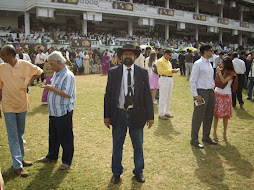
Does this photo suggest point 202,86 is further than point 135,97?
Yes

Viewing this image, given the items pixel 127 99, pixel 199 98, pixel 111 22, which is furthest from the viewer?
pixel 111 22

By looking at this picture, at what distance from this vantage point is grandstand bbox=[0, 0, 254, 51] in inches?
939

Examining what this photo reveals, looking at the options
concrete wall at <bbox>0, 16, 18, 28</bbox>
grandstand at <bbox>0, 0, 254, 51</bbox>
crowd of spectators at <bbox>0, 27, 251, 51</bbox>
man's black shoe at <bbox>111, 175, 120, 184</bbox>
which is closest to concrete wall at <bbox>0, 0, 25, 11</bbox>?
grandstand at <bbox>0, 0, 254, 51</bbox>

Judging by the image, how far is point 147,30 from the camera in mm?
37562

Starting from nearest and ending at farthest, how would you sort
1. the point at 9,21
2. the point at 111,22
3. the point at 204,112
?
the point at 204,112
the point at 9,21
the point at 111,22

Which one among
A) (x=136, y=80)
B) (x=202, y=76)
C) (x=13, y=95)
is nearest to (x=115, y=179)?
(x=136, y=80)

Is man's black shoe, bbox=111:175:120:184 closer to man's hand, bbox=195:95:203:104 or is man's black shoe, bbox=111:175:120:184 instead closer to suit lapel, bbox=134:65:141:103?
suit lapel, bbox=134:65:141:103

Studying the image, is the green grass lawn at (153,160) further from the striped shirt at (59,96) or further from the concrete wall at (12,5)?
the concrete wall at (12,5)

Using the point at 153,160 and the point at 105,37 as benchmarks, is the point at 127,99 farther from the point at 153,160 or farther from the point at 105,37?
the point at 105,37

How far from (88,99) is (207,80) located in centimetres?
548

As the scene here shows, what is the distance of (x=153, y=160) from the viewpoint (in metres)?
4.02

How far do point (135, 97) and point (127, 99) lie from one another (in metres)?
0.11

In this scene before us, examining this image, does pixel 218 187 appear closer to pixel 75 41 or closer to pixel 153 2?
pixel 75 41

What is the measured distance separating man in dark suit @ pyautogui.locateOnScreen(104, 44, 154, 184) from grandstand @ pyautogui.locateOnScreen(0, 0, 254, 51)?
19321 millimetres
